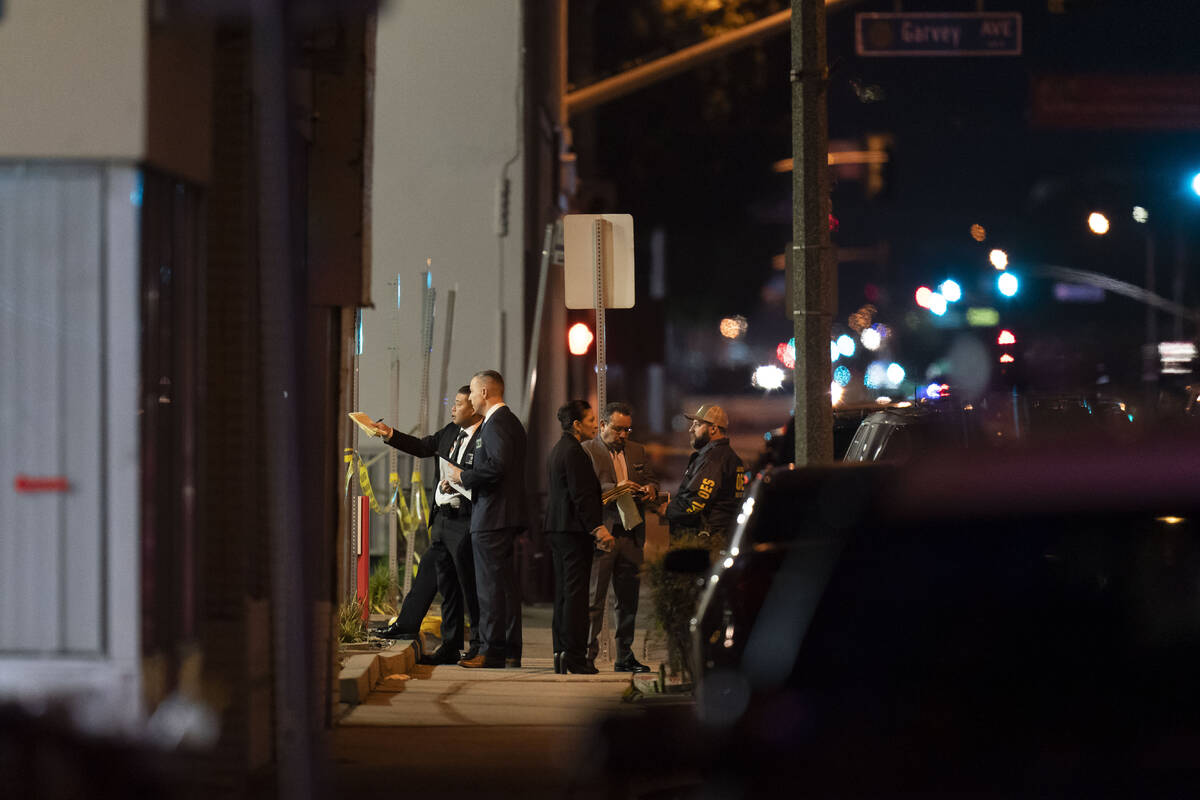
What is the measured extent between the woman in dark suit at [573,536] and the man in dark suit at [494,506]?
262 millimetres

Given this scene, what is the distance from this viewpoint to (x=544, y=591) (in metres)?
17.5

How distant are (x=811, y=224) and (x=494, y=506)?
2.93 metres

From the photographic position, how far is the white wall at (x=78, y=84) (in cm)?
611

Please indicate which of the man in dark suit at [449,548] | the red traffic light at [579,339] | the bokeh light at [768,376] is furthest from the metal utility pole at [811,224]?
the bokeh light at [768,376]

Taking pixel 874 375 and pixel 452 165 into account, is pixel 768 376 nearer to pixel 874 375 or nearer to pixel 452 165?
pixel 874 375

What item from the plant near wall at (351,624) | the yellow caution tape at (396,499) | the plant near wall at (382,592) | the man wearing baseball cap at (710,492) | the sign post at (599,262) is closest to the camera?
the plant near wall at (351,624)

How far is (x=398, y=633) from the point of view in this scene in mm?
12234

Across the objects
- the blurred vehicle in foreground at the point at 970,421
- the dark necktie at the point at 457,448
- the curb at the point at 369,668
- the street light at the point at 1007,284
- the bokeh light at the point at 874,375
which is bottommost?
the curb at the point at 369,668

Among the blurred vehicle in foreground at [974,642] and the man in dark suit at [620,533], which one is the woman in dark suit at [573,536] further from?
the blurred vehicle in foreground at [974,642]

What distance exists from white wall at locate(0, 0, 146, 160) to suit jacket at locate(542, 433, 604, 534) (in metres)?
5.73

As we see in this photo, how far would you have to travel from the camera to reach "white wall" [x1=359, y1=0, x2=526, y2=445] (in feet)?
55.8

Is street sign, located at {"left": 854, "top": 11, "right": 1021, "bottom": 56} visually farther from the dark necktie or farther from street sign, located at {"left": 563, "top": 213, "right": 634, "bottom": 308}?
the dark necktie

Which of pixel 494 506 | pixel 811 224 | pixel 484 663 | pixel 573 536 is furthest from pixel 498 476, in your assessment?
pixel 811 224

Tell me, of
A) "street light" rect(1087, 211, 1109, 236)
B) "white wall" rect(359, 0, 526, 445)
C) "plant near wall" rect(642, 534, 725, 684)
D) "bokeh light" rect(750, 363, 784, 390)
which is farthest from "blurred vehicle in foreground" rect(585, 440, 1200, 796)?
"bokeh light" rect(750, 363, 784, 390)
